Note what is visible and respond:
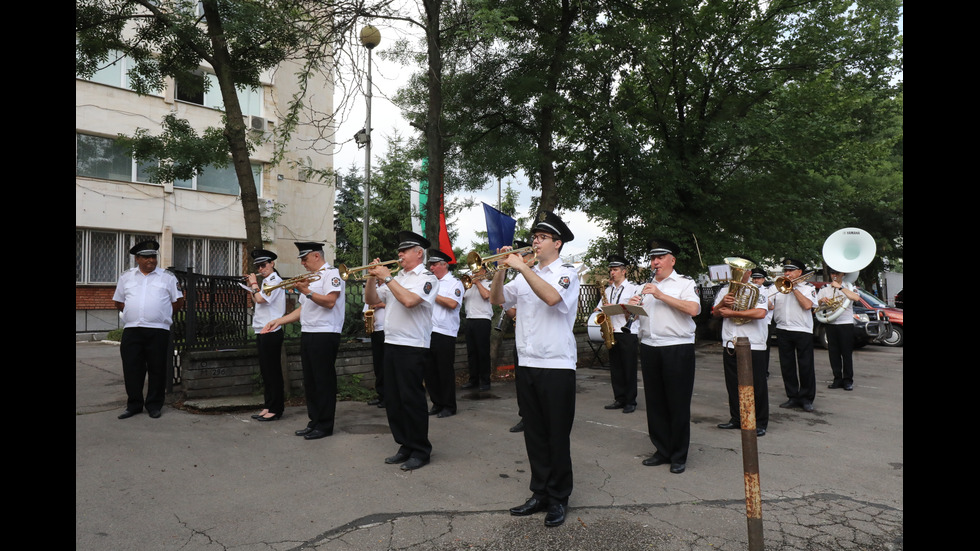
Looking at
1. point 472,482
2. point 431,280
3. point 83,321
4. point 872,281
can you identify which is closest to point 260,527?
point 472,482

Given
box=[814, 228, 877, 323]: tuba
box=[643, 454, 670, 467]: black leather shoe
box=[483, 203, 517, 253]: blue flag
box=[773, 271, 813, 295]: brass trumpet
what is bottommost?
box=[643, 454, 670, 467]: black leather shoe

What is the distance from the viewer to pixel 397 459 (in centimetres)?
530

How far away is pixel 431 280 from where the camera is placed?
5555mm

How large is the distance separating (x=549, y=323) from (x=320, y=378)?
310cm

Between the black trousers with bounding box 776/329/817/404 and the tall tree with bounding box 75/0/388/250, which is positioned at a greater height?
the tall tree with bounding box 75/0/388/250

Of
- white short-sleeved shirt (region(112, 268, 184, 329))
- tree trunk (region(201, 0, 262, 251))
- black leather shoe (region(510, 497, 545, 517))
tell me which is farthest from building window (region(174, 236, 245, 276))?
black leather shoe (region(510, 497, 545, 517))

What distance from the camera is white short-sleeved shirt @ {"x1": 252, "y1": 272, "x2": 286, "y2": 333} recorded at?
23.2ft

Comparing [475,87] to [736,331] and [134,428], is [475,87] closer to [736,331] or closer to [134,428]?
[736,331]

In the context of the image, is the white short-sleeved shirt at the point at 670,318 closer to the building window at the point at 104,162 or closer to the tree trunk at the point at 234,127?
the tree trunk at the point at 234,127

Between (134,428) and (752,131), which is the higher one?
(752,131)

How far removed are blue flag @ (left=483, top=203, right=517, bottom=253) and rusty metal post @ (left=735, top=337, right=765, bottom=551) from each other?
28.7 ft

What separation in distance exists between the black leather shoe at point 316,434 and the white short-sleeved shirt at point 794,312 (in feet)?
21.1

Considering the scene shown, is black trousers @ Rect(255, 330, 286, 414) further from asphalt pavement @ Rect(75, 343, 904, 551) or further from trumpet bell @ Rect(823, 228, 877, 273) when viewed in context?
trumpet bell @ Rect(823, 228, 877, 273)

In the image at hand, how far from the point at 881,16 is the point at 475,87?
12.6 metres
